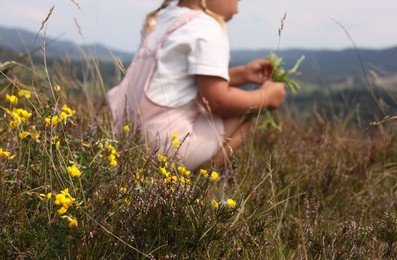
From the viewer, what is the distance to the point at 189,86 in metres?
3.00

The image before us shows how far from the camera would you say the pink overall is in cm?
297

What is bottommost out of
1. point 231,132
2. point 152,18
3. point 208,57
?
point 231,132

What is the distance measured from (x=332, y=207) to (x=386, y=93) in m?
1.81

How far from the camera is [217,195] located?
2518 mm

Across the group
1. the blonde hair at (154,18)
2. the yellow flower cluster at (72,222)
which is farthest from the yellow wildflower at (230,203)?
the blonde hair at (154,18)

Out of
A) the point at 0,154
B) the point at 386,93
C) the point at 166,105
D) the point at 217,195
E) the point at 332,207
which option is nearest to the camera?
the point at 0,154

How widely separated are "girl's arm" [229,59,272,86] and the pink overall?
496mm

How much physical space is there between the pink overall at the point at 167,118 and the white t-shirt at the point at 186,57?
0.17 ft

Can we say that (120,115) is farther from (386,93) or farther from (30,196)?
(386,93)

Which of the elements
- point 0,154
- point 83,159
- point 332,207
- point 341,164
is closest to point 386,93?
point 341,164

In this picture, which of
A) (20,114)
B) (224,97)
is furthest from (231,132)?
(20,114)

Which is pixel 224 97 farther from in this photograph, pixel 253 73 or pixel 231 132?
pixel 253 73

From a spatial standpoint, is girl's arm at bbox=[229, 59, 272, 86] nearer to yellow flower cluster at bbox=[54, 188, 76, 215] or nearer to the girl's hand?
the girl's hand

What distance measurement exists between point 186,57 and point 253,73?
0.69 metres
